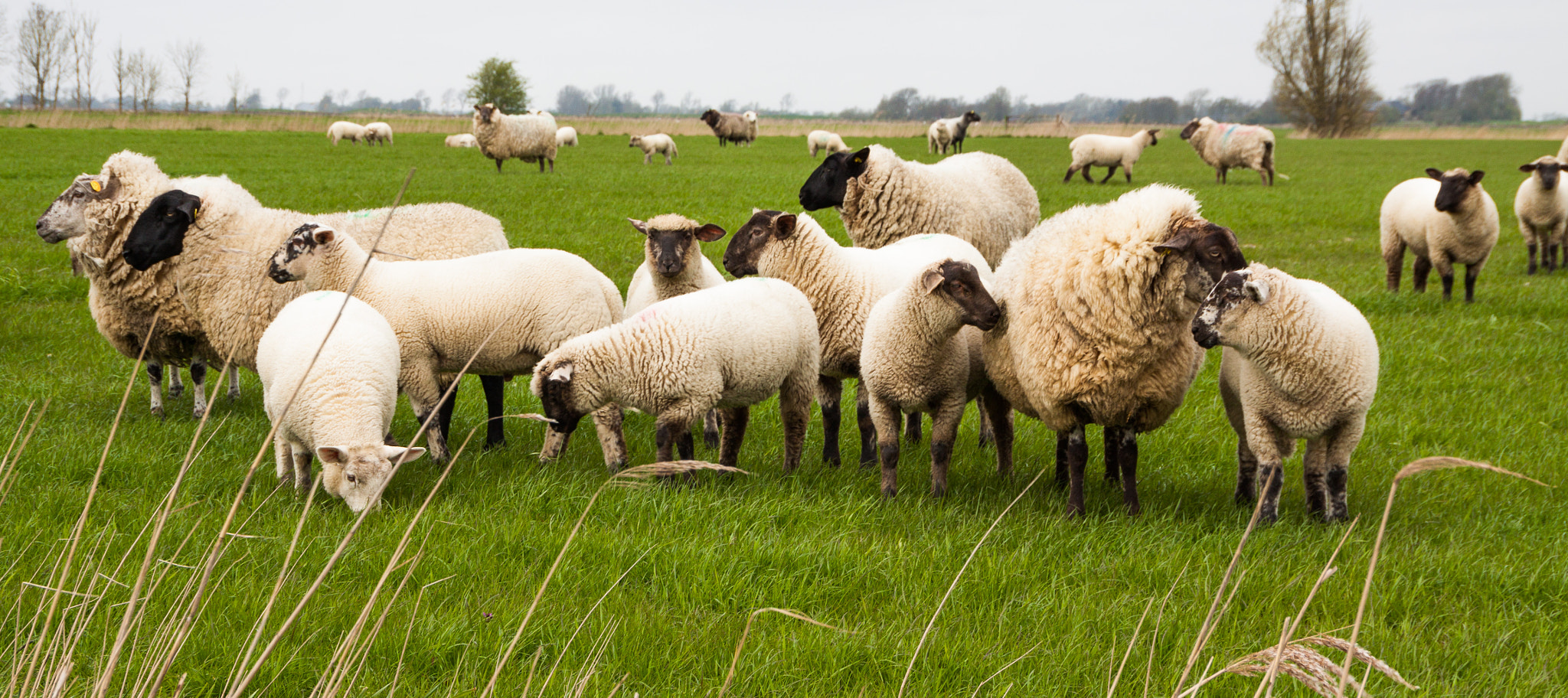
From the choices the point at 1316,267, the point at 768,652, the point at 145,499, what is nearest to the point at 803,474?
the point at 768,652

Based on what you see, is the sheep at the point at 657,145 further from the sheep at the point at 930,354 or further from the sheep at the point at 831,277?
the sheep at the point at 930,354

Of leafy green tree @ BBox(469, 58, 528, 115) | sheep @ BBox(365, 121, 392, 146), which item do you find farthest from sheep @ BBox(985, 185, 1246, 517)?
leafy green tree @ BBox(469, 58, 528, 115)

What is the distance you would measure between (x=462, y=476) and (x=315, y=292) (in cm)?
142

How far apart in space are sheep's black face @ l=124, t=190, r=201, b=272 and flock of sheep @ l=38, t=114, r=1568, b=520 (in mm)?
13

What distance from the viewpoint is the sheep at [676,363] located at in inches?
187

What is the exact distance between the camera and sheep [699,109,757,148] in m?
43.4

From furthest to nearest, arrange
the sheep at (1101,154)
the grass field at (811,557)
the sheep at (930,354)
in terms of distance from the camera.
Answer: the sheep at (1101,154) → the sheep at (930,354) → the grass field at (811,557)

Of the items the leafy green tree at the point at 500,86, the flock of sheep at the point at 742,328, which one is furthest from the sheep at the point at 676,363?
A: the leafy green tree at the point at 500,86

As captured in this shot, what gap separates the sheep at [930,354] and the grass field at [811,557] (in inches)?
13.2

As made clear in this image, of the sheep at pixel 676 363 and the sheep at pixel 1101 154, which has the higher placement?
the sheep at pixel 1101 154

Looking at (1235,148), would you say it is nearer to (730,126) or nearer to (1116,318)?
(730,126)

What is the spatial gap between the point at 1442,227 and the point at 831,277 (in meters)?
7.79

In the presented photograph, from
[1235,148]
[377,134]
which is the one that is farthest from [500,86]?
[1235,148]

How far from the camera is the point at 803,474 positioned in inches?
204
